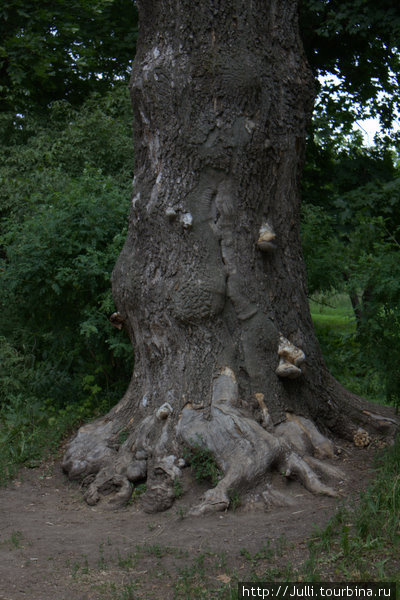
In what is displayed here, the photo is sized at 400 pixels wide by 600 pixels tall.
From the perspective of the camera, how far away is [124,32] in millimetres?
13625

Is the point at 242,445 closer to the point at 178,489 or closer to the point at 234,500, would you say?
the point at 234,500

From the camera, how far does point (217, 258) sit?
19.1 ft

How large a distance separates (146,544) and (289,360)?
6.57ft

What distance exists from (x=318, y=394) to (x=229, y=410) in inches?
41.9

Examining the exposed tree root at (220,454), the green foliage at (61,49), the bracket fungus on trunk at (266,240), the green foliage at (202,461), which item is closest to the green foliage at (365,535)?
the exposed tree root at (220,454)

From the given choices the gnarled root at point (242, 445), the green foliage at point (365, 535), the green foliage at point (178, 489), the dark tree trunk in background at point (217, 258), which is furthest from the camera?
the dark tree trunk in background at point (217, 258)

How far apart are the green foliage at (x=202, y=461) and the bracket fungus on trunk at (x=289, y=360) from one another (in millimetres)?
913

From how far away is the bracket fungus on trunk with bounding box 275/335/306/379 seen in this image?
18.6 feet

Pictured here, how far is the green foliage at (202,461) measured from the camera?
526 cm

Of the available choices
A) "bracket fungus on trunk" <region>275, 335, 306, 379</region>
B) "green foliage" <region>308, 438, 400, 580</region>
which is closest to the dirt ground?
"green foliage" <region>308, 438, 400, 580</region>

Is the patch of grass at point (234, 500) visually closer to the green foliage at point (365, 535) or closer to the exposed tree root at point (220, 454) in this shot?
the exposed tree root at point (220, 454)

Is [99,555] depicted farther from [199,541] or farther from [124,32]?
[124,32]

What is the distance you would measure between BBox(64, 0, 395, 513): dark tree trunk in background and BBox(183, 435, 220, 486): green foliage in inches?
1.9

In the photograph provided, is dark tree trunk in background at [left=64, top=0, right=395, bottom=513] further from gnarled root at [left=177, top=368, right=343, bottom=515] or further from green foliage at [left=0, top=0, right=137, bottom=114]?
green foliage at [left=0, top=0, right=137, bottom=114]
